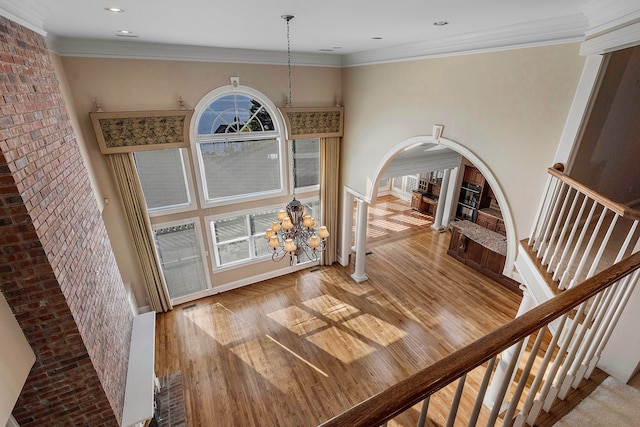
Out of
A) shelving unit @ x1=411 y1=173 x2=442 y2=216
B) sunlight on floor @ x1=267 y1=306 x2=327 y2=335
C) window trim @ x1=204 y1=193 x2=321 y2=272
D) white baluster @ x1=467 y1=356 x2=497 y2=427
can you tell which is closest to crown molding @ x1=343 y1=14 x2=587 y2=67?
white baluster @ x1=467 y1=356 x2=497 y2=427

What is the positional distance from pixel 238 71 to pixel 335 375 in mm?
5128

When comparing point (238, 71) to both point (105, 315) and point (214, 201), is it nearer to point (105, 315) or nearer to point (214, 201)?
point (214, 201)

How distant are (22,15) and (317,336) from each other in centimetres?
518

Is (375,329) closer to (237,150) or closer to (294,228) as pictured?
(294,228)

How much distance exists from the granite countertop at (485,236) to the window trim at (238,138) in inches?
179

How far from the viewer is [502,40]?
3029mm

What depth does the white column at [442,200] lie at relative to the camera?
29.1ft

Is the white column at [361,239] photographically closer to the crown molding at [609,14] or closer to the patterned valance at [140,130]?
the patterned valance at [140,130]

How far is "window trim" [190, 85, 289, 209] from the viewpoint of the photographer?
4.96m

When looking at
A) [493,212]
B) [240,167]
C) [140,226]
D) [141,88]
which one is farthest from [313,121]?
[493,212]

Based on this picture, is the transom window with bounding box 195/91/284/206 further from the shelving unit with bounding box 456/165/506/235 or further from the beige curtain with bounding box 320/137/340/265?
the shelving unit with bounding box 456/165/506/235

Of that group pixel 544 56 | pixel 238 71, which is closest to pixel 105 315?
pixel 238 71

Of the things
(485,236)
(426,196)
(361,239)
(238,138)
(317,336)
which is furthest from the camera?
(426,196)

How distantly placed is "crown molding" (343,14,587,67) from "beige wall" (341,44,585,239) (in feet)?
0.23
